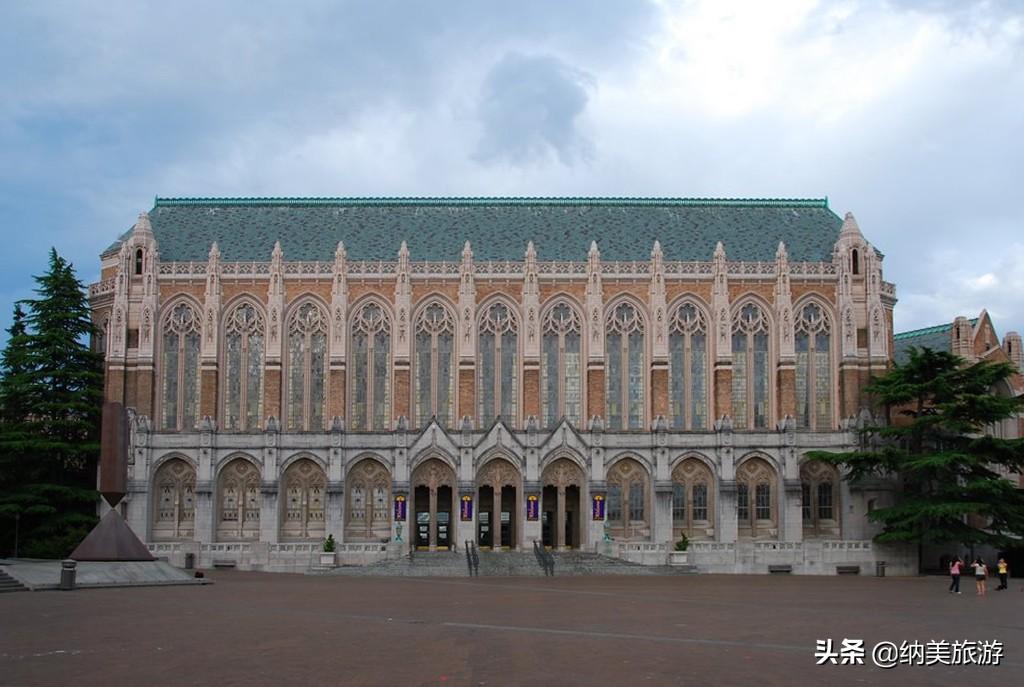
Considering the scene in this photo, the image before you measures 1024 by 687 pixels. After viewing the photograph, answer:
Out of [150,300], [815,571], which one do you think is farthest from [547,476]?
[150,300]

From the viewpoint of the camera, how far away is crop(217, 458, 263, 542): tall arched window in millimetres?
67500

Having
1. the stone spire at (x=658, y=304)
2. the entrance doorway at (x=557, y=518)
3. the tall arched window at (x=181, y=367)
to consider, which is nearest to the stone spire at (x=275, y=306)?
the tall arched window at (x=181, y=367)

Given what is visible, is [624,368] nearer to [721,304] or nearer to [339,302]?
[721,304]

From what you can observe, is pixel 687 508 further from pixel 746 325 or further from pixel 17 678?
pixel 17 678

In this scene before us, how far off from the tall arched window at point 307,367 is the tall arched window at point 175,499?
660 centimetres

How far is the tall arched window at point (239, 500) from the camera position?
67500 millimetres

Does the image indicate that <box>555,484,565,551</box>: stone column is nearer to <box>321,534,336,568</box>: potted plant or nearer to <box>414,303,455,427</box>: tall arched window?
<box>414,303,455,427</box>: tall arched window

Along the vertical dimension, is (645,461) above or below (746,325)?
below

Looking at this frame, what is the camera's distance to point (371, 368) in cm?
7031

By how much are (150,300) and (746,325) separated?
35344 millimetres

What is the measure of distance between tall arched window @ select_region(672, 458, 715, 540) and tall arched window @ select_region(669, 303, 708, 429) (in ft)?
8.89

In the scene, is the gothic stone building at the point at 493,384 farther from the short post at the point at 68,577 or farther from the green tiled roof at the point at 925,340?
the short post at the point at 68,577

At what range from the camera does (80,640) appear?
25.3m

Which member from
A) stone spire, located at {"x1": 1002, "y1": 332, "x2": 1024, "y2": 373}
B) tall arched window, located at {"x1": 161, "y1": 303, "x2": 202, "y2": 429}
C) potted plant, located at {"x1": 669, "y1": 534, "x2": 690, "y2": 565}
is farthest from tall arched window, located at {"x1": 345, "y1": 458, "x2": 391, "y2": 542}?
stone spire, located at {"x1": 1002, "y1": 332, "x2": 1024, "y2": 373}
